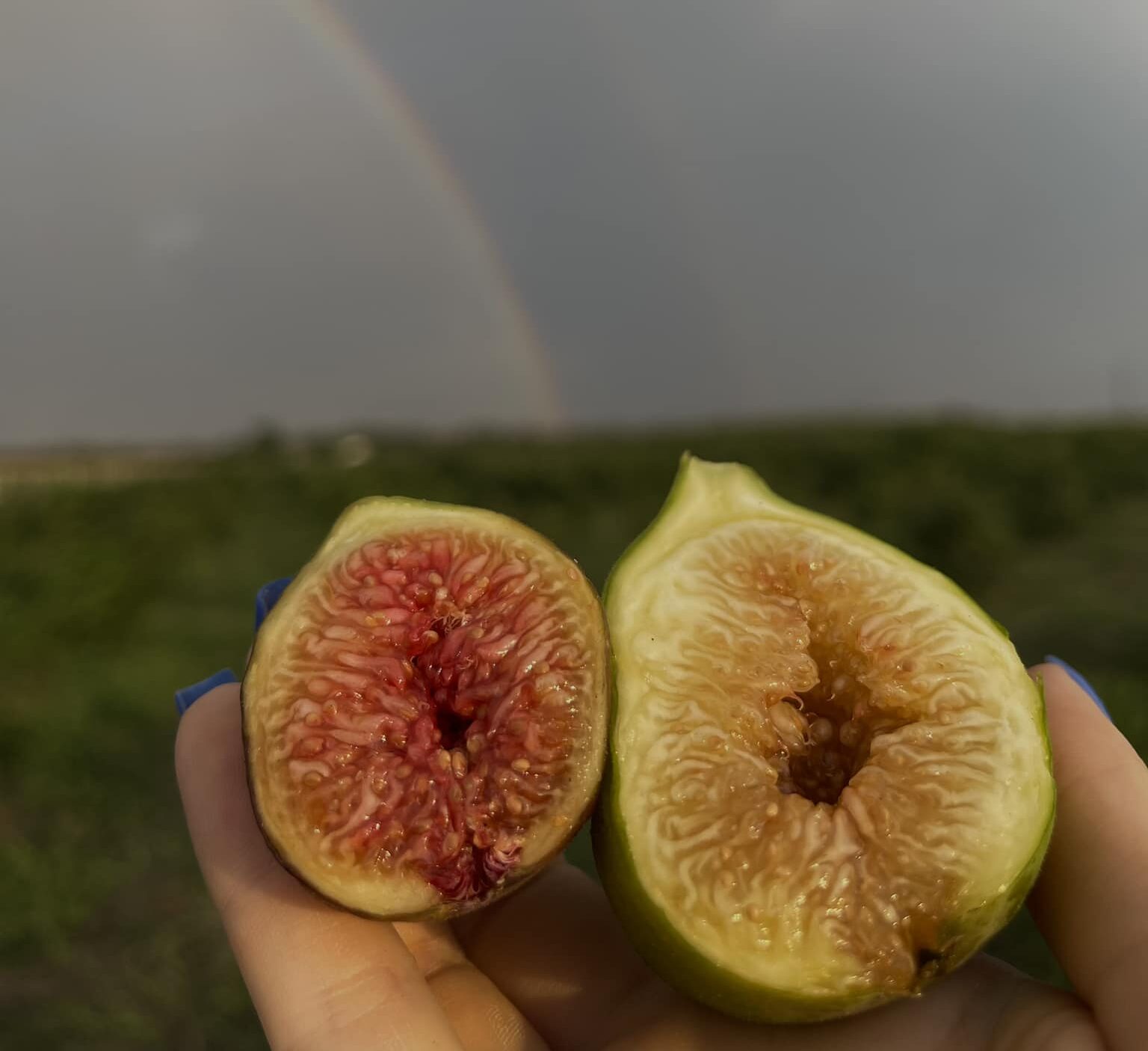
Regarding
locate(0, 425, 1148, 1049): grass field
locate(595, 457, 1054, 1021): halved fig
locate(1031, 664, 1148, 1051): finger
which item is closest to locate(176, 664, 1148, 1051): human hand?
locate(1031, 664, 1148, 1051): finger

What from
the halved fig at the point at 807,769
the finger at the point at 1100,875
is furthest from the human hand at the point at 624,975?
the halved fig at the point at 807,769

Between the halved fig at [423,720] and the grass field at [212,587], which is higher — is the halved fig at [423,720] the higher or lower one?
the higher one

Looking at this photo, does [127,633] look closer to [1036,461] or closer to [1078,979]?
[1078,979]

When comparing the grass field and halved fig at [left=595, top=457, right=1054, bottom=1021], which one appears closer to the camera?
halved fig at [left=595, top=457, right=1054, bottom=1021]

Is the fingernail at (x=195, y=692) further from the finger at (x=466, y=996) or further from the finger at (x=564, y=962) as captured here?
the finger at (x=564, y=962)

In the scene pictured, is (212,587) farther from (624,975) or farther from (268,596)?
(624,975)

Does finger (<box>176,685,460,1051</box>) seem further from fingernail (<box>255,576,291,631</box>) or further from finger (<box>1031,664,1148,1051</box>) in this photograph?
finger (<box>1031,664,1148,1051</box>)
